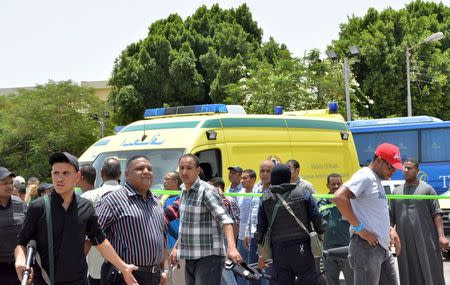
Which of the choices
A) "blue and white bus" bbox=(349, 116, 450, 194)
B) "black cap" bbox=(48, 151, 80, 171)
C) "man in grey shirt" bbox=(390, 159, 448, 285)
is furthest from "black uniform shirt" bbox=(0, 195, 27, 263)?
"blue and white bus" bbox=(349, 116, 450, 194)

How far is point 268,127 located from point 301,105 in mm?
21638

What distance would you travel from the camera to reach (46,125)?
131 feet

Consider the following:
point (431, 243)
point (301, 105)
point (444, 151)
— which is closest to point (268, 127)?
point (431, 243)

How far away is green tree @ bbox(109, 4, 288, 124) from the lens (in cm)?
4447

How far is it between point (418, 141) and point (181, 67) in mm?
20812

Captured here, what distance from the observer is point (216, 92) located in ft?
143

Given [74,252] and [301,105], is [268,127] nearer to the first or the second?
[74,252]

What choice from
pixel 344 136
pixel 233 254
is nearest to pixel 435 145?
pixel 344 136

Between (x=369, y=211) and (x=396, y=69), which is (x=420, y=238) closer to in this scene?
(x=369, y=211)

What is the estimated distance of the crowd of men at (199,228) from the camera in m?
5.82

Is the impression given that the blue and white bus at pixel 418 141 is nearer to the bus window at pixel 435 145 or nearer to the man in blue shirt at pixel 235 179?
the bus window at pixel 435 145

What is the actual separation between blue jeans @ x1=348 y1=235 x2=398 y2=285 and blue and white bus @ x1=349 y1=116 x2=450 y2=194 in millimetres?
17048

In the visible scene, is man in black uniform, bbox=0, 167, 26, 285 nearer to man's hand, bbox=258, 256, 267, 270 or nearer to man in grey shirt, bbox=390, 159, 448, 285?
man's hand, bbox=258, 256, 267, 270

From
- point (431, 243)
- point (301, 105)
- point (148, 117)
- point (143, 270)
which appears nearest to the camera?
point (143, 270)
